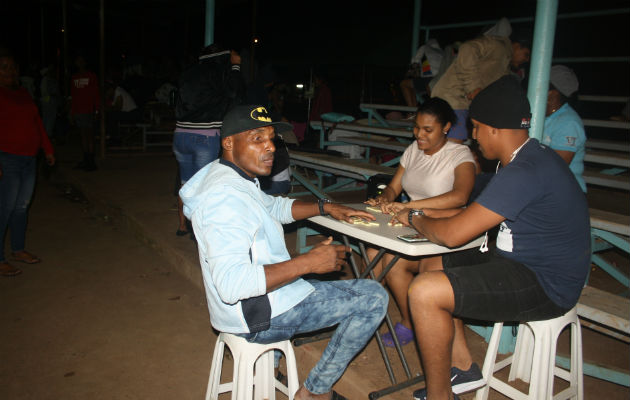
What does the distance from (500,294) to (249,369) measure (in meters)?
1.21

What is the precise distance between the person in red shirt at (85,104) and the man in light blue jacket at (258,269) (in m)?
7.38

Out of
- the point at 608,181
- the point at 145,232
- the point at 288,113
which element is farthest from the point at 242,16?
the point at 608,181

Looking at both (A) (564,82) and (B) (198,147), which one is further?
(B) (198,147)

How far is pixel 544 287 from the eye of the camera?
2.24 metres

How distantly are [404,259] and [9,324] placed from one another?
2.92m

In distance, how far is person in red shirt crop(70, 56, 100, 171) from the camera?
8523 millimetres

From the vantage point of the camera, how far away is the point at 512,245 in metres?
2.30

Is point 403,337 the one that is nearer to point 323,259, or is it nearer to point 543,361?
point 543,361

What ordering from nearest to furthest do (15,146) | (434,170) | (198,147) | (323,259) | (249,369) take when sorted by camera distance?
1. (323,259)
2. (249,369)
3. (434,170)
4. (15,146)
5. (198,147)

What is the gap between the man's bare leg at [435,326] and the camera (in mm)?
2182

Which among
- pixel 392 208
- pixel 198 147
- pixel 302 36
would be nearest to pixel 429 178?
pixel 392 208

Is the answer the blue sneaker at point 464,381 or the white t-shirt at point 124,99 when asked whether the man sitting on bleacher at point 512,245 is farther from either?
the white t-shirt at point 124,99

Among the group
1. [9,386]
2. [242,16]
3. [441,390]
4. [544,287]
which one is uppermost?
[242,16]

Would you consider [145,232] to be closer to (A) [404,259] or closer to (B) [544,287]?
(A) [404,259]
